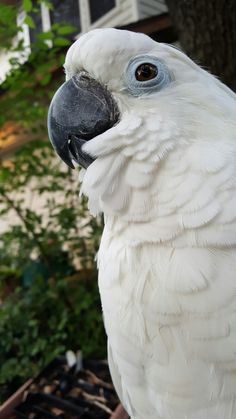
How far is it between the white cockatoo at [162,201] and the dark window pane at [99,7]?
3901 millimetres

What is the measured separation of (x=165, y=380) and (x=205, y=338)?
16cm

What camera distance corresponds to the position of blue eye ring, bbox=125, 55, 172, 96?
79 cm

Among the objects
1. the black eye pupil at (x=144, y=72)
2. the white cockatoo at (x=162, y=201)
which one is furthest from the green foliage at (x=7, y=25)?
the black eye pupil at (x=144, y=72)

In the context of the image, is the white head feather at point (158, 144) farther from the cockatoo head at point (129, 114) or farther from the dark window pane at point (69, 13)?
the dark window pane at point (69, 13)

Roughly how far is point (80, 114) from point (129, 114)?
0.36 ft

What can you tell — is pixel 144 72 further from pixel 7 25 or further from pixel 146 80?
pixel 7 25

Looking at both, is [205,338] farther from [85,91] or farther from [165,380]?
[85,91]

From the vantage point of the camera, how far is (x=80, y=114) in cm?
82

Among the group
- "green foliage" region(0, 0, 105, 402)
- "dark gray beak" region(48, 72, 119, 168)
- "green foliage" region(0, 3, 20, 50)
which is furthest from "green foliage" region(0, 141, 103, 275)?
"dark gray beak" region(48, 72, 119, 168)

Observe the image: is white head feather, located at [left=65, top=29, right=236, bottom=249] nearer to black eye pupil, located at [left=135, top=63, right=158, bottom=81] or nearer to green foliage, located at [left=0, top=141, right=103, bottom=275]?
black eye pupil, located at [left=135, top=63, right=158, bottom=81]

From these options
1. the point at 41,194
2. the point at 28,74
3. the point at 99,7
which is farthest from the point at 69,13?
the point at 41,194

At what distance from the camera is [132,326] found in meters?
0.80

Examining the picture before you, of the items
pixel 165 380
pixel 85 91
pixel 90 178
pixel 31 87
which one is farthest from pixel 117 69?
pixel 31 87

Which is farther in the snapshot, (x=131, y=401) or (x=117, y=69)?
(x=131, y=401)
